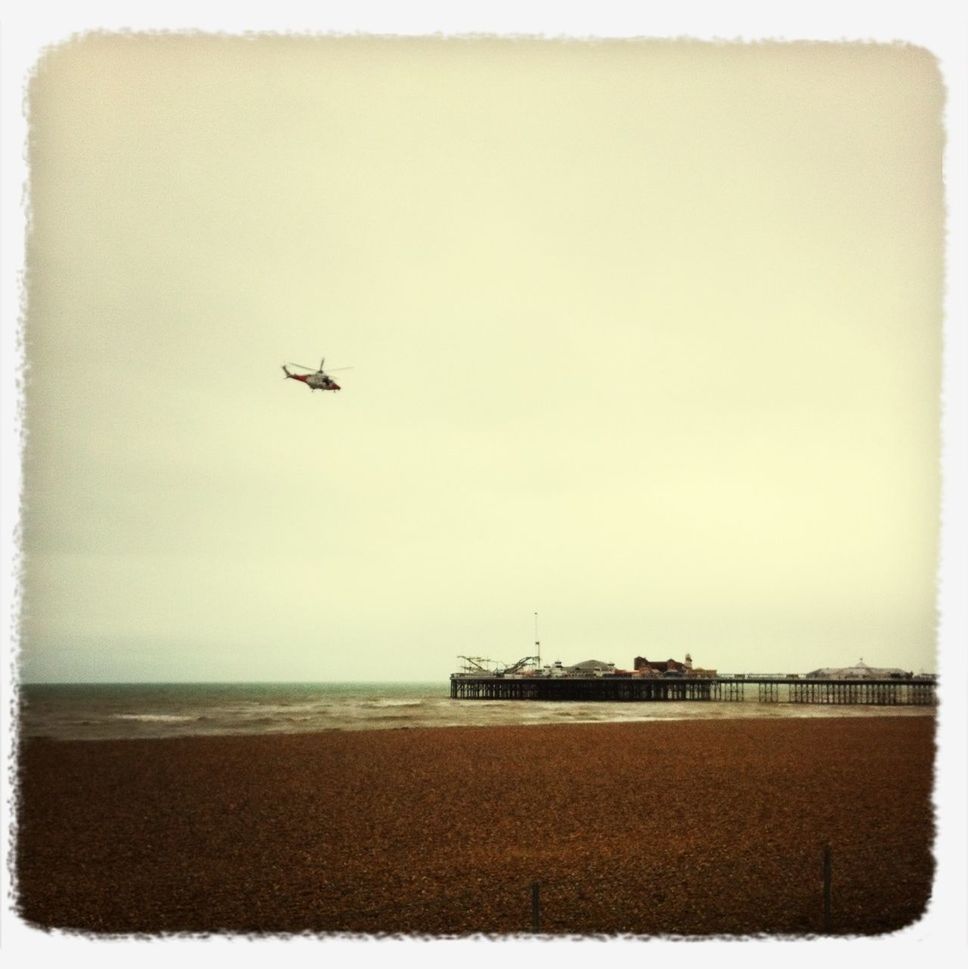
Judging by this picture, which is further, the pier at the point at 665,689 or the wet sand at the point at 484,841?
the pier at the point at 665,689

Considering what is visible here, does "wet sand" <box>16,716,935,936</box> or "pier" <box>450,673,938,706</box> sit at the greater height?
"wet sand" <box>16,716,935,936</box>

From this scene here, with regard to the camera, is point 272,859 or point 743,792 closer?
point 272,859

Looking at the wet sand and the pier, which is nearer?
the wet sand

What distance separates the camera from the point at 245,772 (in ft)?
79.6

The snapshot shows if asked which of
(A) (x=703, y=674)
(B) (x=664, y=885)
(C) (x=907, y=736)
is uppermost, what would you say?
(B) (x=664, y=885)

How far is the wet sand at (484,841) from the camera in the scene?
10430mm

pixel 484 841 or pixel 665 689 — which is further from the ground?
pixel 484 841

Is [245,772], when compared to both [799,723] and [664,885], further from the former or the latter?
[799,723]

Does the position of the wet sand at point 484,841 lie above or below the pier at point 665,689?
above

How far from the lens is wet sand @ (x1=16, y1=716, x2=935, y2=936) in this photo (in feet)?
34.2

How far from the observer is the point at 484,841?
1442cm

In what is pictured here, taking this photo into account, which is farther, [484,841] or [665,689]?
[665,689]

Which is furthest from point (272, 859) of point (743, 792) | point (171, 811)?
point (743, 792)

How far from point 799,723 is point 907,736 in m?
8.99
